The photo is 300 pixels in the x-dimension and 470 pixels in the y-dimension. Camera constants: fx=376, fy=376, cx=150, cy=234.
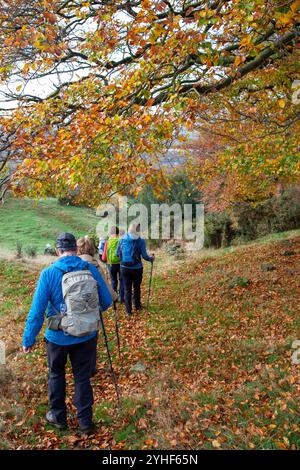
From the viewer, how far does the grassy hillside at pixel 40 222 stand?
2980cm

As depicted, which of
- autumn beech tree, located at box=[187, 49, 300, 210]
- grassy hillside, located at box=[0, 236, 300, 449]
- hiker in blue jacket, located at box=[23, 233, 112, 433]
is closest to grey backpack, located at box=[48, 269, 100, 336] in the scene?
hiker in blue jacket, located at box=[23, 233, 112, 433]

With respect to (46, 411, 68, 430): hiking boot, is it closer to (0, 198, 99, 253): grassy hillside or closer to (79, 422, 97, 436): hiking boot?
(79, 422, 97, 436): hiking boot

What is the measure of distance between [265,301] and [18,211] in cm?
3749

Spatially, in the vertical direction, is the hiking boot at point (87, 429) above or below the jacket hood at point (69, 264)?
below

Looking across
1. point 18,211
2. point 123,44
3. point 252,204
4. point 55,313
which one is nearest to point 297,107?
point 123,44

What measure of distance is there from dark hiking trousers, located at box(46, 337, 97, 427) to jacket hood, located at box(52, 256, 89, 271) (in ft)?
2.88

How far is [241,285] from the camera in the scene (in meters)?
10.9

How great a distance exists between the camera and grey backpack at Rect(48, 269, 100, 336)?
412 centimetres

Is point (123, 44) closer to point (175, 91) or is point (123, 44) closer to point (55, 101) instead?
point (55, 101)

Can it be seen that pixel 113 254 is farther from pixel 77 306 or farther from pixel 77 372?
pixel 77 306

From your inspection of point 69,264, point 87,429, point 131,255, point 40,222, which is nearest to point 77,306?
point 69,264

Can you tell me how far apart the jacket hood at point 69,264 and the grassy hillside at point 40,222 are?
21.8 m

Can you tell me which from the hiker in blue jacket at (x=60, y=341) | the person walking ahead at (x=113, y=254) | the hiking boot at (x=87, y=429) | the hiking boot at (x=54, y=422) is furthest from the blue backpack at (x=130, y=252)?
the hiking boot at (x=87, y=429)

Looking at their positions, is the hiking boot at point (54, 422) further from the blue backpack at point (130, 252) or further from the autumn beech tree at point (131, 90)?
the blue backpack at point (130, 252)
